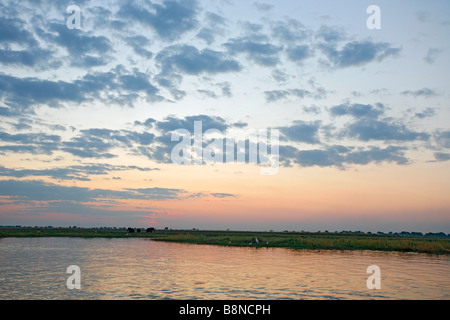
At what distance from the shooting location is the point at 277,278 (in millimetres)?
28859

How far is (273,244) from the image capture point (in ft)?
206

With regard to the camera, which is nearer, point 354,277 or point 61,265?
point 354,277

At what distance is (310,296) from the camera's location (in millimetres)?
22484
